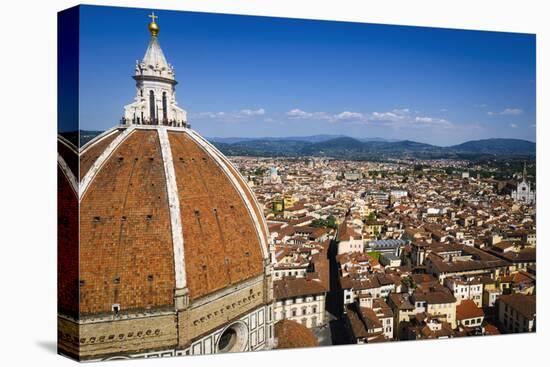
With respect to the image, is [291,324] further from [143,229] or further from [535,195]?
[535,195]

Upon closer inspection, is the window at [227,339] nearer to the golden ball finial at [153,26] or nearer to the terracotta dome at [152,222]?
the terracotta dome at [152,222]

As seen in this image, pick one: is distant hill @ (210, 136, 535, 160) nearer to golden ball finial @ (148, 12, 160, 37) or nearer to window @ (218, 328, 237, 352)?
golden ball finial @ (148, 12, 160, 37)

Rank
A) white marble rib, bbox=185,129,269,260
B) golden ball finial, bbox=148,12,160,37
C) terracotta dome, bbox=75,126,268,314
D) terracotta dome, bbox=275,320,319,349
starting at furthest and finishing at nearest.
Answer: terracotta dome, bbox=275,320,319,349 → white marble rib, bbox=185,129,269,260 → golden ball finial, bbox=148,12,160,37 → terracotta dome, bbox=75,126,268,314

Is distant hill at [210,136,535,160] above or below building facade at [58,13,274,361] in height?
above

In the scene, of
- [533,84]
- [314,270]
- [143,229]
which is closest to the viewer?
[143,229]

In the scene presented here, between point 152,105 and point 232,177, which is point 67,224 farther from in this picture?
point 232,177

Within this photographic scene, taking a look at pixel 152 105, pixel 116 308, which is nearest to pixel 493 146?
pixel 152 105

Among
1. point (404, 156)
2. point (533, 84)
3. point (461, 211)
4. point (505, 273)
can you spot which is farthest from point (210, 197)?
point (533, 84)

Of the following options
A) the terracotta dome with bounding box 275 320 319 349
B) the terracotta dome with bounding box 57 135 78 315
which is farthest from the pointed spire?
the terracotta dome with bounding box 275 320 319 349
